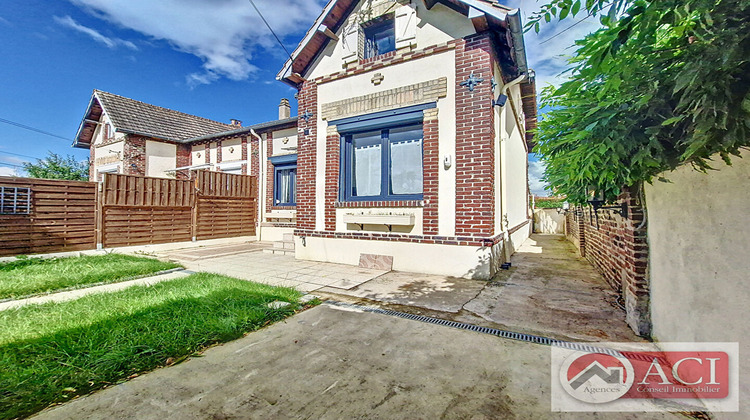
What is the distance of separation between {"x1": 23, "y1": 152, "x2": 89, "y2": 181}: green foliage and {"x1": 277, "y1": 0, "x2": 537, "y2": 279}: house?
921 inches

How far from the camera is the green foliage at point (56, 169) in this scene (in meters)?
20.7

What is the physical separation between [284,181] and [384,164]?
6.45 metres

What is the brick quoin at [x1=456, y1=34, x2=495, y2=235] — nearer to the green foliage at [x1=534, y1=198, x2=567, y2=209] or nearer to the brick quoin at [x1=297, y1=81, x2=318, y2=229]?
the brick quoin at [x1=297, y1=81, x2=318, y2=229]

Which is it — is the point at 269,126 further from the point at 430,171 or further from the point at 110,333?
the point at 110,333

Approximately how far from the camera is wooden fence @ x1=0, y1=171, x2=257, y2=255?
7551 millimetres

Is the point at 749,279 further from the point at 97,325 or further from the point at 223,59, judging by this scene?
the point at 223,59

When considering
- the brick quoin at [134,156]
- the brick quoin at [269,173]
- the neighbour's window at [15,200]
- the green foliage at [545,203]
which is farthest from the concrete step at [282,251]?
the green foliage at [545,203]

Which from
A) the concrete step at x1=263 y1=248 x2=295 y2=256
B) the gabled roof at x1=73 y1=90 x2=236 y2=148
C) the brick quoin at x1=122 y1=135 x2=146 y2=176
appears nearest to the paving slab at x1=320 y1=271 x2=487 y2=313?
the concrete step at x1=263 y1=248 x2=295 y2=256

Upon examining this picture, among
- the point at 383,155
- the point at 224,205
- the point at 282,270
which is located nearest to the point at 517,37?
the point at 383,155

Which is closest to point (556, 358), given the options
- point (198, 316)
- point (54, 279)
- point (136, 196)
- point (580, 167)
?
point (580, 167)

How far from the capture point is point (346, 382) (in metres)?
2.13

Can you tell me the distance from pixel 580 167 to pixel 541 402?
1924 millimetres

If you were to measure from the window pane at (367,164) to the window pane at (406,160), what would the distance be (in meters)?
0.36

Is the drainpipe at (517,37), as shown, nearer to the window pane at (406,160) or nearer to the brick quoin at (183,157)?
the window pane at (406,160)
